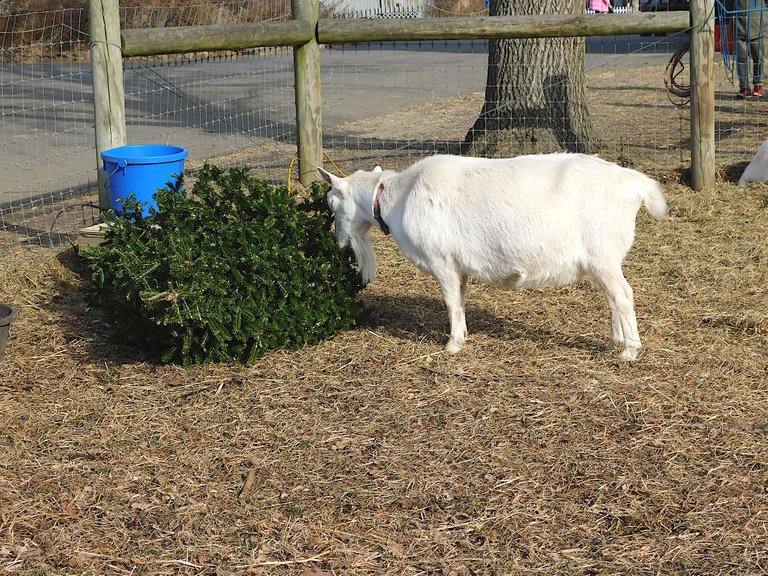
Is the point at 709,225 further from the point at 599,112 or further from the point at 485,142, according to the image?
the point at 599,112

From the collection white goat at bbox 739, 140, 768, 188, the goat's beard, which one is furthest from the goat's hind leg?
white goat at bbox 739, 140, 768, 188

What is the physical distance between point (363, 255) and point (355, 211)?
278mm

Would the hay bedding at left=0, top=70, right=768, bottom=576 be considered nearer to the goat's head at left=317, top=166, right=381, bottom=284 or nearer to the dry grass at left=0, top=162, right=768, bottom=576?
the dry grass at left=0, top=162, right=768, bottom=576

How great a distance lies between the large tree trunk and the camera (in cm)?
965

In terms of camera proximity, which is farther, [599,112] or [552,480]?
[599,112]

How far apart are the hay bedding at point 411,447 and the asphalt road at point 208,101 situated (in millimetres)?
3527

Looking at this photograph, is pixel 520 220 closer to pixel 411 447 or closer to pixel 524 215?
pixel 524 215

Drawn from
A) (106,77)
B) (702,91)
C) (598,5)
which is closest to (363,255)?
(106,77)

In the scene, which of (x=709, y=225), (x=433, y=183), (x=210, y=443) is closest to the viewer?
(x=210, y=443)

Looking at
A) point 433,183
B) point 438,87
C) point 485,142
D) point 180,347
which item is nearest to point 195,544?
point 180,347

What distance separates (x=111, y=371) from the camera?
553cm

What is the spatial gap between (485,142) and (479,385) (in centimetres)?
511

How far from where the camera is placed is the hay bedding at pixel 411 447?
3709mm

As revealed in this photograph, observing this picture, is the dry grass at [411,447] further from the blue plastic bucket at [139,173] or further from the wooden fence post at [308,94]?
the wooden fence post at [308,94]
